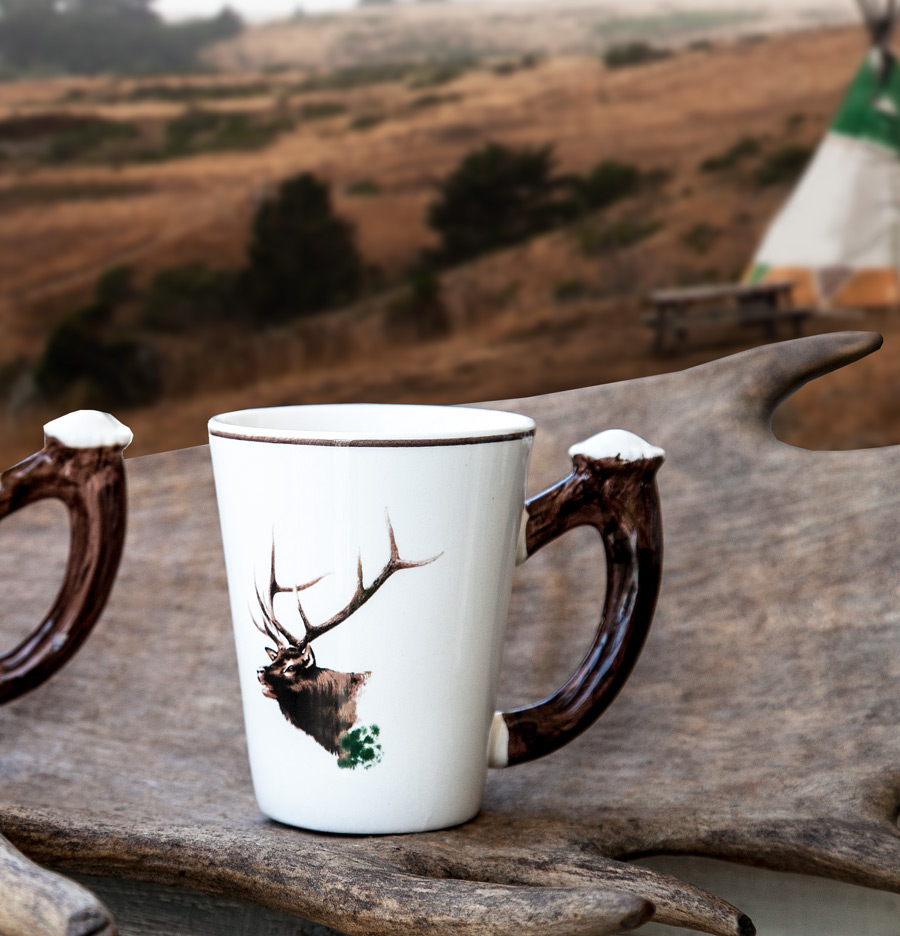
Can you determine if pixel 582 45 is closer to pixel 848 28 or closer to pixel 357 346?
pixel 848 28

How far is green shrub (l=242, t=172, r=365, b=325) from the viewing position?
1906mm

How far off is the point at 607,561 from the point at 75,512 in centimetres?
23

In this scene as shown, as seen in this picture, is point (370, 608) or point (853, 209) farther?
point (853, 209)

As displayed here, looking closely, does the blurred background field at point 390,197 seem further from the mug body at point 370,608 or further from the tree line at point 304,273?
the mug body at point 370,608

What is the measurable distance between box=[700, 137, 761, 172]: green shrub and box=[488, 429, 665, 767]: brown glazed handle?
171 centimetres

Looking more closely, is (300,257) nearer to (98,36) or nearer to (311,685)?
(98,36)

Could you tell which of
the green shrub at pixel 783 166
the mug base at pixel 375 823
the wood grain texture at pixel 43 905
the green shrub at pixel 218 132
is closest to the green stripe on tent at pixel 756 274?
the green shrub at pixel 783 166

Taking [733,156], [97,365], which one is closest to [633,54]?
[733,156]

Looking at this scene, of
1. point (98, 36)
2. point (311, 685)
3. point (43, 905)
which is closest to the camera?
point (43, 905)

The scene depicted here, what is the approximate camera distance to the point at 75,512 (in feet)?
1.53

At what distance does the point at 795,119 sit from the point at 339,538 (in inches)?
73.5

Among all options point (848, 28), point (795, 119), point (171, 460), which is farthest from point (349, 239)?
point (171, 460)

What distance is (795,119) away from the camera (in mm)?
1971

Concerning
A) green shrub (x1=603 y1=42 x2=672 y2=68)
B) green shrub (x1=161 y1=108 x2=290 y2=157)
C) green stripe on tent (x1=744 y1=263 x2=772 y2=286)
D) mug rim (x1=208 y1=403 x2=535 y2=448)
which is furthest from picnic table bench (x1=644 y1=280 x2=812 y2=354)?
mug rim (x1=208 y1=403 x2=535 y2=448)
